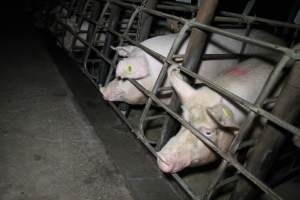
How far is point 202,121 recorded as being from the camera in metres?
2.57

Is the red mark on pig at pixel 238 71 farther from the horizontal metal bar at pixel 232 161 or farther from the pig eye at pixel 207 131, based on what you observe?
the horizontal metal bar at pixel 232 161

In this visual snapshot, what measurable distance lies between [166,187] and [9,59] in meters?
3.99

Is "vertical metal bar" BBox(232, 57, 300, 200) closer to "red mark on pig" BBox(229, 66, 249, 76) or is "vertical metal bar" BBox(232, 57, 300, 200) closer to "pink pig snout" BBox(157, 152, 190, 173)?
"pink pig snout" BBox(157, 152, 190, 173)

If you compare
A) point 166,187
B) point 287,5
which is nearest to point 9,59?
point 166,187

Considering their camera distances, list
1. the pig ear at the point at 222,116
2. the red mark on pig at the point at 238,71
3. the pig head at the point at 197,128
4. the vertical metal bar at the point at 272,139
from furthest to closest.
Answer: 1. the red mark on pig at the point at 238,71
2. the pig head at the point at 197,128
3. the pig ear at the point at 222,116
4. the vertical metal bar at the point at 272,139

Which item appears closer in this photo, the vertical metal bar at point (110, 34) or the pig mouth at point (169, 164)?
the pig mouth at point (169, 164)

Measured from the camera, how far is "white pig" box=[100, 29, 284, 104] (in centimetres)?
340

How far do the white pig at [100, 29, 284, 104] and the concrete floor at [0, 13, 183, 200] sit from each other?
43 cm

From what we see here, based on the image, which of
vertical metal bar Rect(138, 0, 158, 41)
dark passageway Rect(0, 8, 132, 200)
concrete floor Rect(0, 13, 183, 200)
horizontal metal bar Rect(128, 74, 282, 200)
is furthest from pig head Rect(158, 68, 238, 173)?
vertical metal bar Rect(138, 0, 158, 41)

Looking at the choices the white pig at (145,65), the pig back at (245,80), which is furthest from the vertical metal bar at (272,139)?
the white pig at (145,65)

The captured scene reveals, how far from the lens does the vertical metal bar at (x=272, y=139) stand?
1965 millimetres

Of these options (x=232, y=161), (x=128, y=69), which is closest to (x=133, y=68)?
(x=128, y=69)

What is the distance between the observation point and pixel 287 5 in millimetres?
7406

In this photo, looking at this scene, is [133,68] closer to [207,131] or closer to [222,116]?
[207,131]
